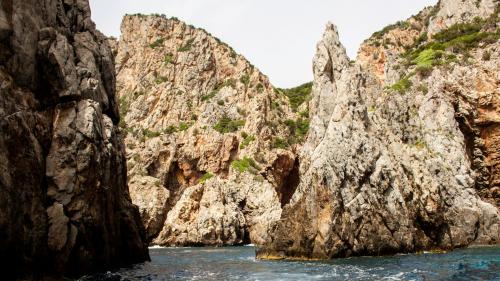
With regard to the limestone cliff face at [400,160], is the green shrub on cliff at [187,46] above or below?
above

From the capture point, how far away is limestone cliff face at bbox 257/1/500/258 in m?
40.4

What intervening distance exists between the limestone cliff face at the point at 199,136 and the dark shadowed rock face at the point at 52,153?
144ft

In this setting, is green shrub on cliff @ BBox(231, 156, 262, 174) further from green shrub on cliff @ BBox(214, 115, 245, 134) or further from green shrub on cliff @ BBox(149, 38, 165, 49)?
green shrub on cliff @ BBox(149, 38, 165, 49)

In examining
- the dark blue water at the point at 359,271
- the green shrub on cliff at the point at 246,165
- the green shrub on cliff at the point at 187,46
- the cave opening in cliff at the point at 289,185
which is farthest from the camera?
the green shrub on cliff at the point at 187,46

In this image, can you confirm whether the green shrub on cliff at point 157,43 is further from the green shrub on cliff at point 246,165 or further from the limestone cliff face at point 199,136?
the green shrub on cliff at point 246,165

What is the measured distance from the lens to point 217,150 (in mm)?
93500

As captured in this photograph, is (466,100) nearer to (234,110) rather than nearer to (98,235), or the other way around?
(98,235)

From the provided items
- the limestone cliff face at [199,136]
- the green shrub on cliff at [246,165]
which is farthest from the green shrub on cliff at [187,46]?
the green shrub on cliff at [246,165]

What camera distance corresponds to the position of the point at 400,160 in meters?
47.5

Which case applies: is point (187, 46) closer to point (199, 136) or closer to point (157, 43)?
point (157, 43)

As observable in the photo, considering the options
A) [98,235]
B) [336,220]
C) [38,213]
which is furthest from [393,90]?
[38,213]

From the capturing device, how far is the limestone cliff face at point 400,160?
133ft

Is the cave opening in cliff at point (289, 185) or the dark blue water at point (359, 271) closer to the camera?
the dark blue water at point (359, 271)

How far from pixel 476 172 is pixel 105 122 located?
46075 mm
